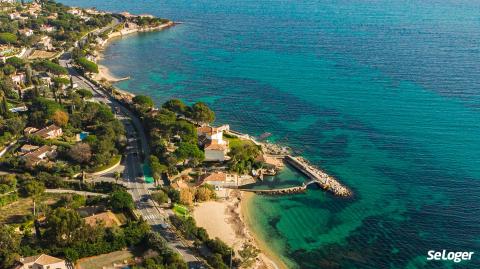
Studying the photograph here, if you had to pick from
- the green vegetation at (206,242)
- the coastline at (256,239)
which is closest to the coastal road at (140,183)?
the green vegetation at (206,242)

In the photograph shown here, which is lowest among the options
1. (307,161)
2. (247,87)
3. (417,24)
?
(307,161)

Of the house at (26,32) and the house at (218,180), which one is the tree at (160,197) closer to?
the house at (218,180)

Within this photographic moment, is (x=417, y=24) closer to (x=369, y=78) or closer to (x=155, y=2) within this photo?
(x=369, y=78)

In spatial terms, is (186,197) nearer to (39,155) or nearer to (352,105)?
(39,155)

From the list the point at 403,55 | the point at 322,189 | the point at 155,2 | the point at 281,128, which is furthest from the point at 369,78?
the point at 155,2

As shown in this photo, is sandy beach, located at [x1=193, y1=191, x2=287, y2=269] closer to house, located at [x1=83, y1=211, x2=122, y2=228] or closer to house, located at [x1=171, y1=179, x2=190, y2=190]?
house, located at [x1=171, y1=179, x2=190, y2=190]

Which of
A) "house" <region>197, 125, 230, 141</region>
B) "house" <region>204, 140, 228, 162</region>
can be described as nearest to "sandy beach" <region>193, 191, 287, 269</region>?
"house" <region>204, 140, 228, 162</region>
